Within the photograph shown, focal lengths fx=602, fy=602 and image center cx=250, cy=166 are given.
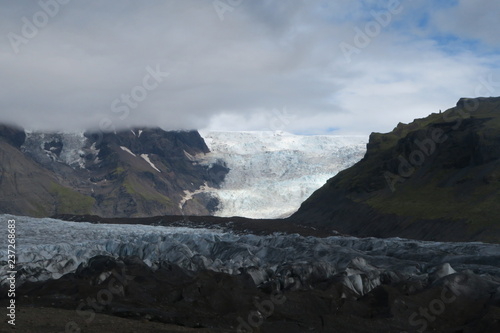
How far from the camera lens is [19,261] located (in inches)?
1861

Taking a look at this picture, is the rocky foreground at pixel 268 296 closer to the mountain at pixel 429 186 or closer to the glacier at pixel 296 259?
the glacier at pixel 296 259

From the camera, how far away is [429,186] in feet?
328

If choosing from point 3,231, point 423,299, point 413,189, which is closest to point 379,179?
point 413,189

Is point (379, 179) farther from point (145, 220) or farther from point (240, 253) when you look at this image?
point (240, 253)

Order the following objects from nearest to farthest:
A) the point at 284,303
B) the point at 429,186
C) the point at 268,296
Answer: the point at 284,303 → the point at 268,296 → the point at 429,186

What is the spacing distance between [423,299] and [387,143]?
4430 inches

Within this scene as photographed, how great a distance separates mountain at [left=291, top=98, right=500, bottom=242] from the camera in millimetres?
82500

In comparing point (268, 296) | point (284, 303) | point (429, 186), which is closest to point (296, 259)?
point (268, 296)

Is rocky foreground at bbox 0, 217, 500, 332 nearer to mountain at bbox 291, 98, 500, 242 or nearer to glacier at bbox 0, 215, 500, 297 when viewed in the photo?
glacier at bbox 0, 215, 500, 297

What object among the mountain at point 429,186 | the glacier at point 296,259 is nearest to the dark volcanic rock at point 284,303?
the glacier at point 296,259

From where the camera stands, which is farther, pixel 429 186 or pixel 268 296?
pixel 429 186

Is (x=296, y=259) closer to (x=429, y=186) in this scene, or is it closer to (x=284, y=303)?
(x=284, y=303)

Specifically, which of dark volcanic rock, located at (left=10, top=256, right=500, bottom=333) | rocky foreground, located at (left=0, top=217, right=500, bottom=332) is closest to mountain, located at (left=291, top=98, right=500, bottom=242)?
rocky foreground, located at (left=0, top=217, right=500, bottom=332)

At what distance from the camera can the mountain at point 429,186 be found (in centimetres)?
8250
